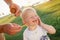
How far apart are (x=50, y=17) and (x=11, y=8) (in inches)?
11.8

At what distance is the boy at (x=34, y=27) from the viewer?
1110 millimetres

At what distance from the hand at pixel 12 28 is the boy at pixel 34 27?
0.06m

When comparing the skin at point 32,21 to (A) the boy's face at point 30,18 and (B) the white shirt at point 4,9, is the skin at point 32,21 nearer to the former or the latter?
(A) the boy's face at point 30,18

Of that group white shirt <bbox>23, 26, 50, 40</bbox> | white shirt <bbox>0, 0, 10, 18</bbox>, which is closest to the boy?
white shirt <bbox>23, 26, 50, 40</bbox>

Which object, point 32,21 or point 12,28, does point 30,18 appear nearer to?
point 32,21

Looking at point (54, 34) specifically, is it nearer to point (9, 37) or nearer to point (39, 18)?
point (39, 18)

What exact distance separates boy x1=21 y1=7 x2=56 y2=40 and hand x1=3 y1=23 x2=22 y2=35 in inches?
2.2

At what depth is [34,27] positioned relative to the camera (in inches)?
44.1

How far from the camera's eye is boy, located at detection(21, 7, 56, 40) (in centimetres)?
111

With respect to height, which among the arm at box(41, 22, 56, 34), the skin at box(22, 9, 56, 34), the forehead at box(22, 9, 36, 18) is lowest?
the arm at box(41, 22, 56, 34)

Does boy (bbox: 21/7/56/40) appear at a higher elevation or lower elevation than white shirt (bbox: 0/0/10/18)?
lower

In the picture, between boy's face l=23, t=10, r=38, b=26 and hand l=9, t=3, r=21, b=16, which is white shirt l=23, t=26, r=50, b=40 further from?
hand l=9, t=3, r=21, b=16

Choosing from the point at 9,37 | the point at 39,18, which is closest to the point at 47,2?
the point at 39,18

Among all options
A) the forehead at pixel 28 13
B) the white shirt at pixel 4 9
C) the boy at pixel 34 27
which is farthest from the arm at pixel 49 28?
the white shirt at pixel 4 9
